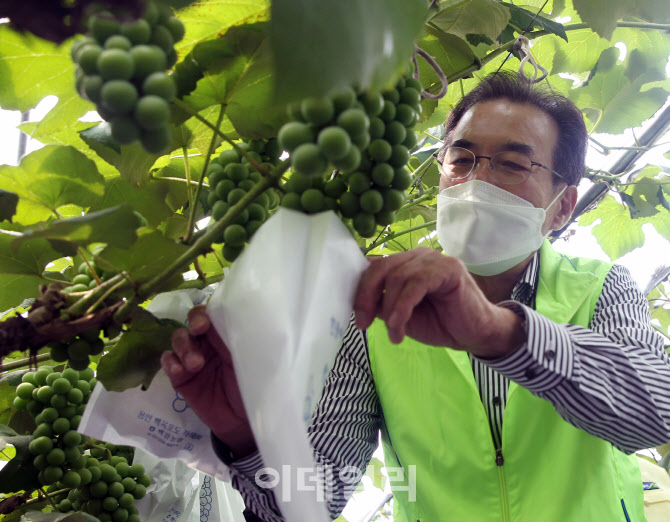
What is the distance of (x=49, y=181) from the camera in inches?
23.2

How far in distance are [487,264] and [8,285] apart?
825 mm

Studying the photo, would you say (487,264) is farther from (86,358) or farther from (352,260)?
(86,358)

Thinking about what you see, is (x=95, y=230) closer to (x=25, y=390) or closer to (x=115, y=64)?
(x=115, y=64)

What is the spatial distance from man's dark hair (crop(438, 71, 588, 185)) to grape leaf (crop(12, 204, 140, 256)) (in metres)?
0.87

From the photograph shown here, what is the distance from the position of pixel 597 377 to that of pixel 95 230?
671mm

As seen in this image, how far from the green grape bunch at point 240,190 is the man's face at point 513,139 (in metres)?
0.64

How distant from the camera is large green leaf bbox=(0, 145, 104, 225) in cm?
58

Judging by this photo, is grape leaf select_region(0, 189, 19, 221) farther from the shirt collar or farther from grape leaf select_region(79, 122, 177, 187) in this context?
the shirt collar

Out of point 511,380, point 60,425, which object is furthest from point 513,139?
point 60,425

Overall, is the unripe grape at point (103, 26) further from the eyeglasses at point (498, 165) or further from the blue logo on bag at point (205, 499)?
the blue logo on bag at point (205, 499)

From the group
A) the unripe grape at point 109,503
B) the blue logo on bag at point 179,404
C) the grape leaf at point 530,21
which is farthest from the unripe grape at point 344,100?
the unripe grape at point 109,503

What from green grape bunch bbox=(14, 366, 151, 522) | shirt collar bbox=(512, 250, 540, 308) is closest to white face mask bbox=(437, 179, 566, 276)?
shirt collar bbox=(512, 250, 540, 308)

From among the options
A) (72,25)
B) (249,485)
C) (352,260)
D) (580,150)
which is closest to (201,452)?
(249,485)

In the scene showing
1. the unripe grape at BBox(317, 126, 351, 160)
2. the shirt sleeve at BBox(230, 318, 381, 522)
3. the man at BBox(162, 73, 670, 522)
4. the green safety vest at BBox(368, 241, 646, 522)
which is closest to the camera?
the unripe grape at BBox(317, 126, 351, 160)
